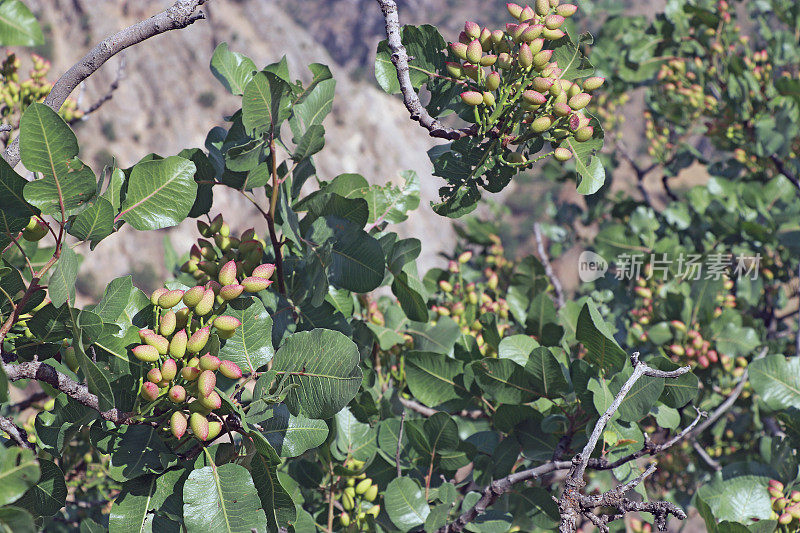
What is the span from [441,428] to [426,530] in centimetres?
25

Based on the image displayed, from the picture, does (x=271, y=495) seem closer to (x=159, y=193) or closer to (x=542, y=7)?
(x=159, y=193)

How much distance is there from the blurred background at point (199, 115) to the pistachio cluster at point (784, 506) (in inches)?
1022

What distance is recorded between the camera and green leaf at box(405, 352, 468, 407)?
165 cm

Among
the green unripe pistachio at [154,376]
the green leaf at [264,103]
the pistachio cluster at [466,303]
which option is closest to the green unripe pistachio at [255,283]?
Answer: the green unripe pistachio at [154,376]

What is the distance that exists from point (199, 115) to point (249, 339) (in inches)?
1509

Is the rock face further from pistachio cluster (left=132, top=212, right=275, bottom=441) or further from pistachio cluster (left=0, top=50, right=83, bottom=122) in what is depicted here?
pistachio cluster (left=132, top=212, right=275, bottom=441)

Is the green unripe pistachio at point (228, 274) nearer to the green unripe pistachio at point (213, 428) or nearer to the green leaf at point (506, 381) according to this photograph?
the green unripe pistachio at point (213, 428)

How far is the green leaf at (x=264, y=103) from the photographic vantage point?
1.25 m

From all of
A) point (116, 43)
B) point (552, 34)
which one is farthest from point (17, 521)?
point (552, 34)

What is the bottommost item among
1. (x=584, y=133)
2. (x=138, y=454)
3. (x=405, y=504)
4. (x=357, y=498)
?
(x=357, y=498)

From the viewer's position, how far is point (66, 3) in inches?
1395

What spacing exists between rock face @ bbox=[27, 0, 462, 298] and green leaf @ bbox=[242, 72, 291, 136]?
26401mm

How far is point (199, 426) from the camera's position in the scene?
3.28ft

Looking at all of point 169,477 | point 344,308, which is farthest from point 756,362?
point 169,477
